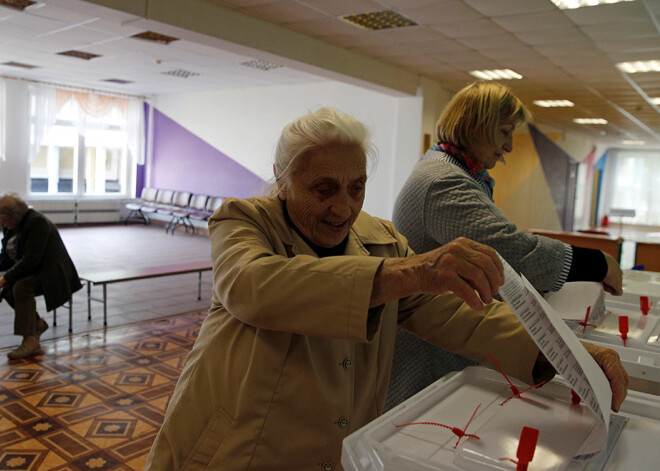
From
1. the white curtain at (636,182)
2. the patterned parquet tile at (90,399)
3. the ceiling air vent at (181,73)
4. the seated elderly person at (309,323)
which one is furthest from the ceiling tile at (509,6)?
the white curtain at (636,182)

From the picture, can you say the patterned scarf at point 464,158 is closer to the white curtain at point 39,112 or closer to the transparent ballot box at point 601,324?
the transparent ballot box at point 601,324

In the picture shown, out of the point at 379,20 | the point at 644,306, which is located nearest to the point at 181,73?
the point at 379,20

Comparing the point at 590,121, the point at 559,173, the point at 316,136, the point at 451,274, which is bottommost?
the point at 451,274

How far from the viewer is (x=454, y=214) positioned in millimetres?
1437

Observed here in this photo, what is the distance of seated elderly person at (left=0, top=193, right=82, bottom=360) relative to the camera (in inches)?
177

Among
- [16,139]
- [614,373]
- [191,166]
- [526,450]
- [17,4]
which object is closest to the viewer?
[526,450]

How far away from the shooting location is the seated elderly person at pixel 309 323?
2.92 feet

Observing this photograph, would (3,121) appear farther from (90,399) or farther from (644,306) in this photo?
(644,306)

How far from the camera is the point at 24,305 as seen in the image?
14.8 ft

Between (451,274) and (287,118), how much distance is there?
404 inches

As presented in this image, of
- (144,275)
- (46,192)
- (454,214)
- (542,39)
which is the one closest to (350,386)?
(454,214)

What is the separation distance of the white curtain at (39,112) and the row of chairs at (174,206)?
2.52 metres

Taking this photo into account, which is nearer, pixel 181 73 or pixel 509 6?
pixel 509 6

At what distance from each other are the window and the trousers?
916 cm
